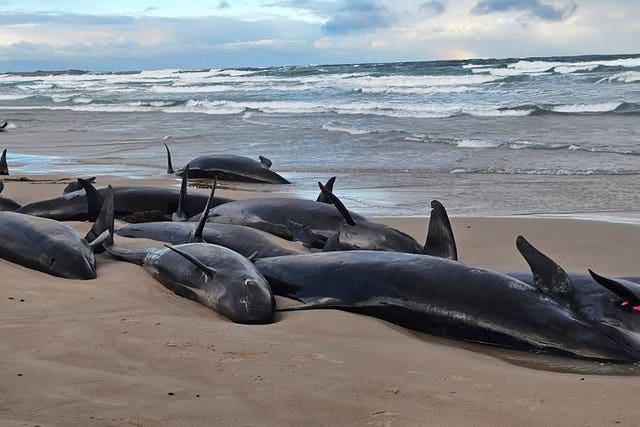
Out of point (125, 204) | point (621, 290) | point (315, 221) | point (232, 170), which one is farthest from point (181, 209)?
point (621, 290)

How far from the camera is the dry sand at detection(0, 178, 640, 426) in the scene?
2863 millimetres

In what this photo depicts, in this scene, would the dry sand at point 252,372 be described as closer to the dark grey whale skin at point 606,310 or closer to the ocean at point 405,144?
the dark grey whale skin at point 606,310

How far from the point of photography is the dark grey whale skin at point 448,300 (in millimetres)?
4062

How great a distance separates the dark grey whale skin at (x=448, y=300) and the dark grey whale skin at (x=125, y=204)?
3.36m

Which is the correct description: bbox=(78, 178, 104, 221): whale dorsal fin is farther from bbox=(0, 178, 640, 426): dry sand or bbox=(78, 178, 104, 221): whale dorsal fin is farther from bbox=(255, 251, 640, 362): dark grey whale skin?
bbox=(255, 251, 640, 362): dark grey whale skin

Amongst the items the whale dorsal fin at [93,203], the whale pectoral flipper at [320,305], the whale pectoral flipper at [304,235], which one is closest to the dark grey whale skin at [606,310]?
the whale pectoral flipper at [320,305]

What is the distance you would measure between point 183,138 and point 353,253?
1538 centimetres

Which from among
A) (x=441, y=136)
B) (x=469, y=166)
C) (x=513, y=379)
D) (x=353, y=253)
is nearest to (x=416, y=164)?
(x=469, y=166)

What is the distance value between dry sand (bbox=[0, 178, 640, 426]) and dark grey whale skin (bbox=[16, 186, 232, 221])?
10.1 feet

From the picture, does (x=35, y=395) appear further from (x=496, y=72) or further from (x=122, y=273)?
(x=496, y=72)

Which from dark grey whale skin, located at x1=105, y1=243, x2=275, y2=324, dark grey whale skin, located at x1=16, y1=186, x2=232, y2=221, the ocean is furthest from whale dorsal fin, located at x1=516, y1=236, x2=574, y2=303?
the ocean

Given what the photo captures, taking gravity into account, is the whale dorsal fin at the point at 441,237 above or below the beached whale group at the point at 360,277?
above

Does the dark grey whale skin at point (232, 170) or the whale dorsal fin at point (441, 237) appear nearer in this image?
the whale dorsal fin at point (441, 237)

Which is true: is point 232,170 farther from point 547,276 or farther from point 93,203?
point 547,276
